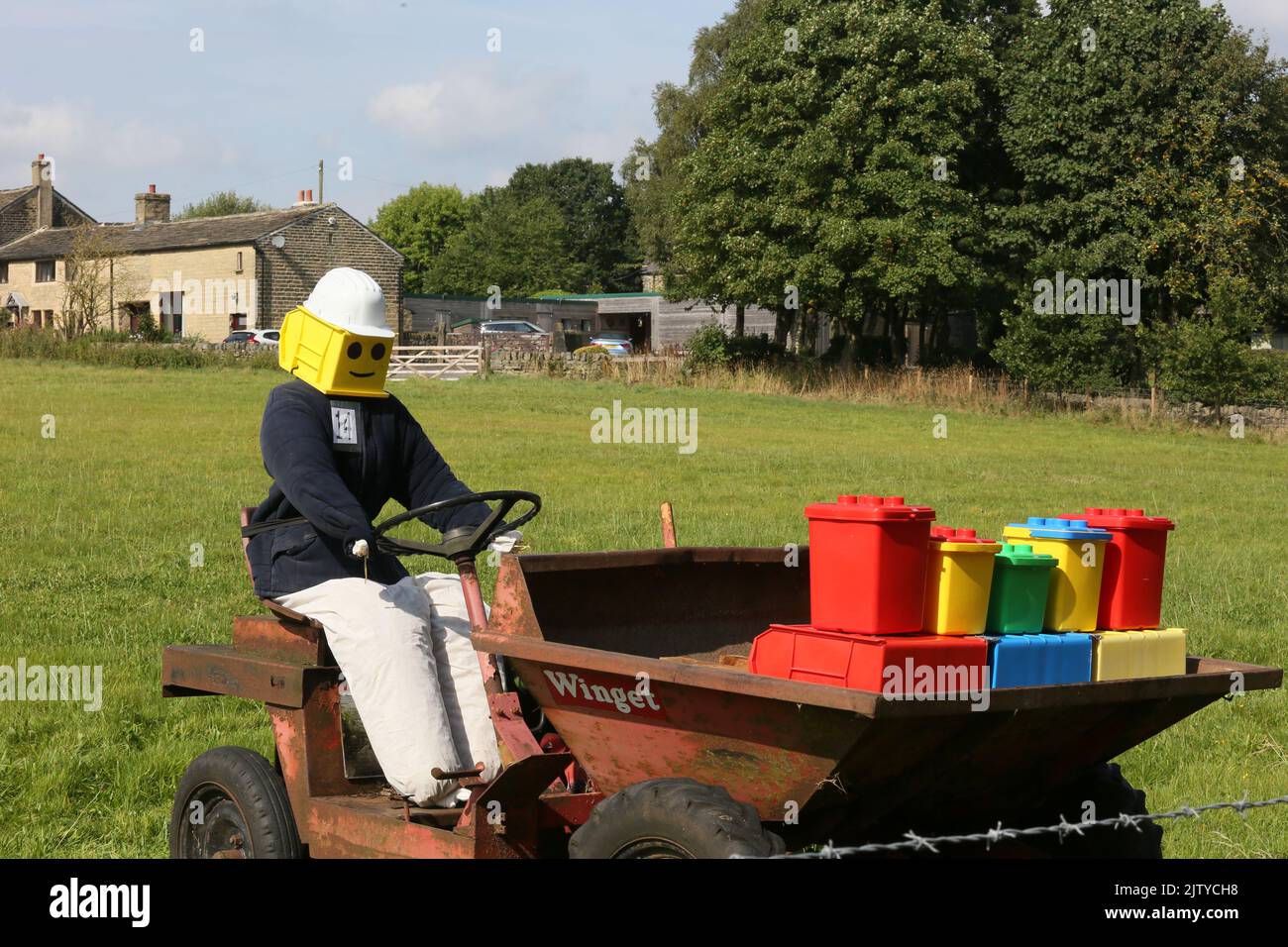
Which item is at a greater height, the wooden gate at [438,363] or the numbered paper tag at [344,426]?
the numbered paper tag at [344,426]

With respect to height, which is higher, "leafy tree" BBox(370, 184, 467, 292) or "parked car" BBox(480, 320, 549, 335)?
"leafy tree" BBox(370, 184, 467, 292)

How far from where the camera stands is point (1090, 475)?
22.6m

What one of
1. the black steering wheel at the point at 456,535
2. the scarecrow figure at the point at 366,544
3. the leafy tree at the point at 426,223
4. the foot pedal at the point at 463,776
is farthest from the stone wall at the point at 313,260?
the foot pedal at the point at 463,776

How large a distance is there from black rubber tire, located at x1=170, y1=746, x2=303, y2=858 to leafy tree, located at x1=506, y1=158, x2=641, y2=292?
11047 centimetres

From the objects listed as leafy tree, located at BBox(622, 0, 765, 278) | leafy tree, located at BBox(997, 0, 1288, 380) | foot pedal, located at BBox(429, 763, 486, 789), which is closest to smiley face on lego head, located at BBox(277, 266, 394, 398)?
foot pedal, located at BBox(429, 763, 486, 789)

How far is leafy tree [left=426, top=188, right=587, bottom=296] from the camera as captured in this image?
321ft

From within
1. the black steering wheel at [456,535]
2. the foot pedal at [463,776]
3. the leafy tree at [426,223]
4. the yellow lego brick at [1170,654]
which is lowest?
the foot pedal at [463,776]

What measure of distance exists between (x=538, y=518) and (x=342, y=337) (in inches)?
383

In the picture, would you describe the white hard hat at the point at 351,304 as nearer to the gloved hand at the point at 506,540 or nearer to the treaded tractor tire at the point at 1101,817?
the gloved hand at the point at 506,540

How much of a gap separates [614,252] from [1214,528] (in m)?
103

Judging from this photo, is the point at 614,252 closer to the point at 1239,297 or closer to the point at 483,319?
the point at 483,319

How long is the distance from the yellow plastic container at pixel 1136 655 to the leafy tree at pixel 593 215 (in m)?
111

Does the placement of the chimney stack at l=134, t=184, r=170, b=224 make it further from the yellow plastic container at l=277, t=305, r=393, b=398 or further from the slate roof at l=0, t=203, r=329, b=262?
the yellow plastic container at l=277, t=305, r=393, b=398

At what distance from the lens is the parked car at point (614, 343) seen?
68.5 metres
